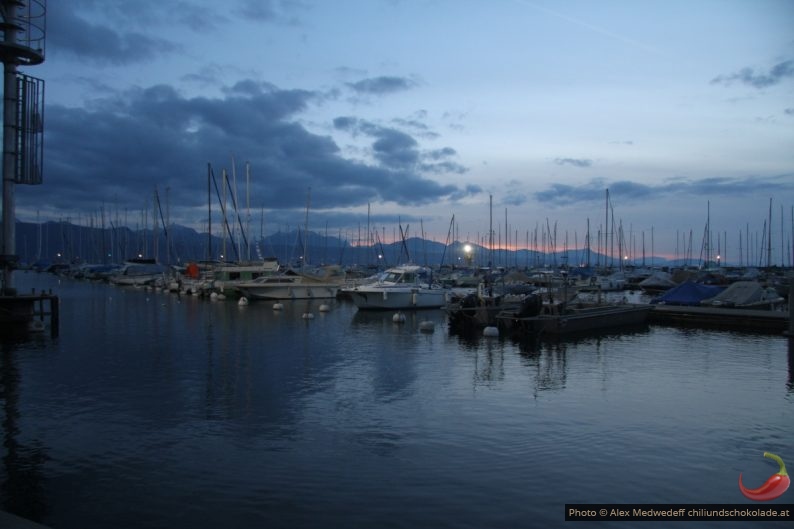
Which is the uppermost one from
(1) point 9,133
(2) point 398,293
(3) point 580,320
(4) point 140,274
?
(1) point 9,133

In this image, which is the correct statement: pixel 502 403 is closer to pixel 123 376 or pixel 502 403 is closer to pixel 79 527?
pixel 79 527

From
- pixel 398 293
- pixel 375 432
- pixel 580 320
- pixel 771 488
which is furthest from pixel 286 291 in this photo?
pixel 771 488

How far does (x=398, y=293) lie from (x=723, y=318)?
20.9m

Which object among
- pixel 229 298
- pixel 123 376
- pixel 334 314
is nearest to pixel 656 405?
pixel 123 376

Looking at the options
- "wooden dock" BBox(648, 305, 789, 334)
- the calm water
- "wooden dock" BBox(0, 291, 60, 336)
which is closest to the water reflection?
the calm water

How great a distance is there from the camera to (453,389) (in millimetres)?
17016

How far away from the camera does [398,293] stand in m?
43.8

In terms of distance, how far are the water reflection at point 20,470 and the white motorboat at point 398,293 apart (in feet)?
94.7

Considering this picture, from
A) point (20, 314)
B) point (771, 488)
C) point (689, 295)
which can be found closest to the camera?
point (771, 488)

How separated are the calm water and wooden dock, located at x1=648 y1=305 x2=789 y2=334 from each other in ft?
28.5

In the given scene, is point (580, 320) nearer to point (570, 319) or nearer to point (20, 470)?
point (570, 319)

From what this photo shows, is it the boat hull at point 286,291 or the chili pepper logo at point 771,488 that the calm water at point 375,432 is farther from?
the boat hull at point 286,291

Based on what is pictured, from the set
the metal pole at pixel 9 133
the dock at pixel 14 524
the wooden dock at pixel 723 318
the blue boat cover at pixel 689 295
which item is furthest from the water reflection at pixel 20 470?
the blue boat cover at pixel 689 295

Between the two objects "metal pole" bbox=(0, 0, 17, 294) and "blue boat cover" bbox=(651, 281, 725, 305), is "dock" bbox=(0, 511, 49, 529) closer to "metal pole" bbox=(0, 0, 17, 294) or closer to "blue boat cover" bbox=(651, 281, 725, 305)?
"metal pole" bbox=(0, 0, 17, 294)
